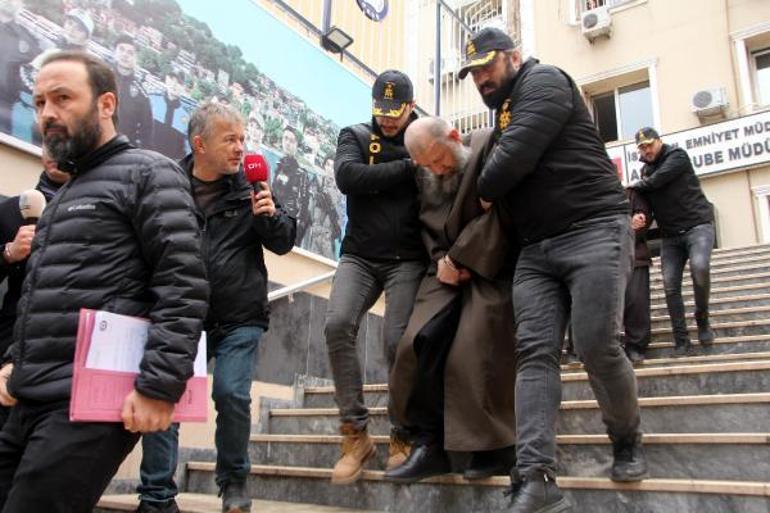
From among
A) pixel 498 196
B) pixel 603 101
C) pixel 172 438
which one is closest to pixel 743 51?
pixel 603 101

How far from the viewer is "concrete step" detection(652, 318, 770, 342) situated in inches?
180

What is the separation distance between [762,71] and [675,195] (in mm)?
6744

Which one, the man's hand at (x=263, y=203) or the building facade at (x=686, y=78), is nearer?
the man's hand at (x=263, y=203)

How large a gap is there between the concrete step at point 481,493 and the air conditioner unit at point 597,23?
34.0 feet

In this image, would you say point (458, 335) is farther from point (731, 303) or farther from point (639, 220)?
point (731, 303)

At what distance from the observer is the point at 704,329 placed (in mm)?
4762

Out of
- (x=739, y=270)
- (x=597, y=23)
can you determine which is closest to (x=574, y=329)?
(x=739, y=270)

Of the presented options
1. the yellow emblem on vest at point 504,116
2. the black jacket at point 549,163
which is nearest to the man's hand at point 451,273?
the black jacket at point 549,163

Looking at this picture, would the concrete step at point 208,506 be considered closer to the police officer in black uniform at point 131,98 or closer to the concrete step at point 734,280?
the police officer in black uniform at point 131,98

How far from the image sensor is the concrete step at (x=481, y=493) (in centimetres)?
220

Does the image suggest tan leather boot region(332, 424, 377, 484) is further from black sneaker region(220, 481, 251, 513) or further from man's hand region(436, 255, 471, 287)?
man's hand region(436, 255, 471, 287)

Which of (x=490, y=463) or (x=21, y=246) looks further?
(x=490, y=463)

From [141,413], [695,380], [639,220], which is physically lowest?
[141,413]

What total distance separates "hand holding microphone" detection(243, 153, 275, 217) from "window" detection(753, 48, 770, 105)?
982cm
